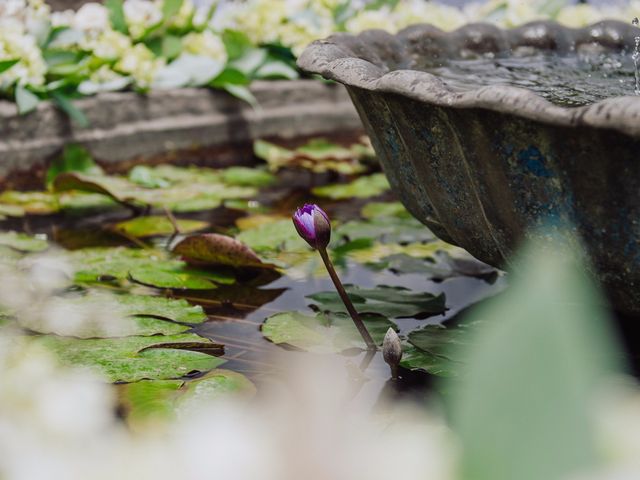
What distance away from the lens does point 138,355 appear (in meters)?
1.42

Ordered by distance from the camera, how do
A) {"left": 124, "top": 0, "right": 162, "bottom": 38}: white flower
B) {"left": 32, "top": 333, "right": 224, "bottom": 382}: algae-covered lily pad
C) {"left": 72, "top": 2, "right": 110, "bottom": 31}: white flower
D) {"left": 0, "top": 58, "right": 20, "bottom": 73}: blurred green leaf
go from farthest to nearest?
1. {"left": 124, "top": 0, "right": 162, "bottom": 38}: white flower
2. {"left": 72, "top": 2, "right": 110, "bottom": 31}: white flower
3. {"left": 0, "top": 58, "right": 20, "bottom": 73}: blurred green leaf
4. {"left": 32, "top": 333, "right": 224, "bottom": 382}: algae-covered lily pad

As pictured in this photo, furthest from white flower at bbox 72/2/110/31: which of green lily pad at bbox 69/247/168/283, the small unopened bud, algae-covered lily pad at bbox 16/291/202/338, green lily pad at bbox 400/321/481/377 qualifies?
the small unopened bud

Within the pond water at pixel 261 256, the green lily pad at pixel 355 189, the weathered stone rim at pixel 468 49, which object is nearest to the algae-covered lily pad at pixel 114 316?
the pond water at pixel 261 256

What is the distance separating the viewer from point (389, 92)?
125 centimetres

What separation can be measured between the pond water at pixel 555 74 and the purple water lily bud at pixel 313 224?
42cm

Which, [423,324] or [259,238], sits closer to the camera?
[423,324]

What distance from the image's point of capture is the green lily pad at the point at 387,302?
1.65 metres

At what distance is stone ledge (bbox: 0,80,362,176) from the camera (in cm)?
275

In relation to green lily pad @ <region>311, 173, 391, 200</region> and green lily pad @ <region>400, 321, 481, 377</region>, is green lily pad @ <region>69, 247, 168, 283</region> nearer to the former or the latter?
green lily pad @ <region>400, 321, 481, 377</region>

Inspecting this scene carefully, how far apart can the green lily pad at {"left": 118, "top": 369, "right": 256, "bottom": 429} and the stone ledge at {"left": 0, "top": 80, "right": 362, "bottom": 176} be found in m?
1.65

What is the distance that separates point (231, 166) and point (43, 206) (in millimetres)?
908

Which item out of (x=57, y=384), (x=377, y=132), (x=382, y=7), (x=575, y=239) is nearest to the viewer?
(x=575, y=239)

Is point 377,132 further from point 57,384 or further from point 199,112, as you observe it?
point 199,112


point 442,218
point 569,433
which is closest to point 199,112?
point 442,218
